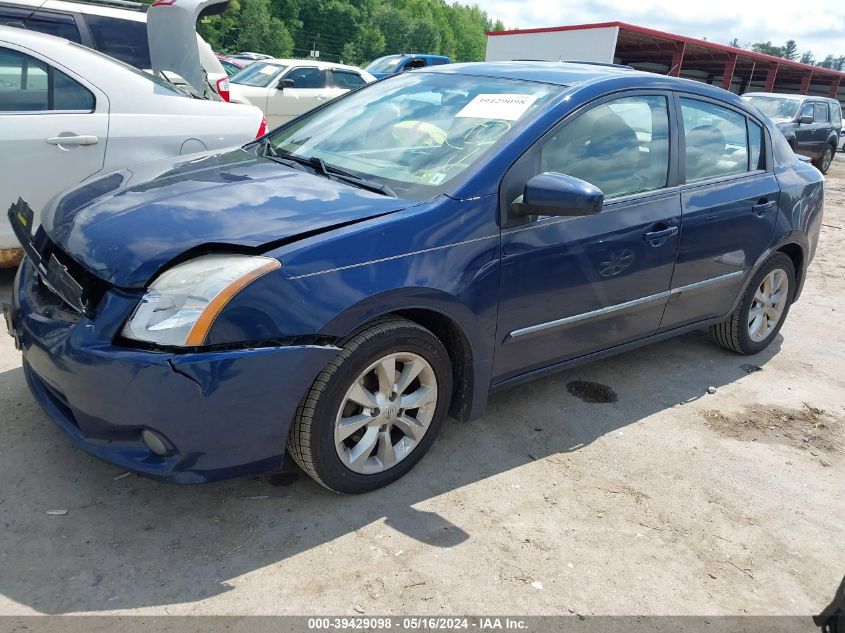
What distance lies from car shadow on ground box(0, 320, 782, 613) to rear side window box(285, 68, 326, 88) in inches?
379

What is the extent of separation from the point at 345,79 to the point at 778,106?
8.78 m

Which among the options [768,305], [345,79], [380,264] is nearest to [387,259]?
[380,264]

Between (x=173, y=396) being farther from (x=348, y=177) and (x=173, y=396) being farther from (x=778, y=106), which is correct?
(x=778, y=106)

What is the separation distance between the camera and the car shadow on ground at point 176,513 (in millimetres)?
2264

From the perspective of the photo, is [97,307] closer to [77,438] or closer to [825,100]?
[77,438]

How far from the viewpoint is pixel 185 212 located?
101 inches

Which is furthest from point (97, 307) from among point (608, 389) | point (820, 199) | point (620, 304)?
point (820, 199)

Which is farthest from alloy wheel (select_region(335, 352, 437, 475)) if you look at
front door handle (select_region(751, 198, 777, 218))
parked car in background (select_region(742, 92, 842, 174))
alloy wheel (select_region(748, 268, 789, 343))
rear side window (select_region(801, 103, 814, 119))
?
rear side window (select_region(801, 103, 814, 119))

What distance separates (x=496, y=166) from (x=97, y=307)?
159cm

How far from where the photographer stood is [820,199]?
182 inches

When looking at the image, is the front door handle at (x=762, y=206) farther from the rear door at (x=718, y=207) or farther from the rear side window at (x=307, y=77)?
the rear side window at (x=307, y=77)

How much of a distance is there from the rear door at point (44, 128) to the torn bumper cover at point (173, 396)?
215 centimetres

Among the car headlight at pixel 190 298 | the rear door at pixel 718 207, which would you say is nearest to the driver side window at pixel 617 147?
the rear door at pixel 718 207

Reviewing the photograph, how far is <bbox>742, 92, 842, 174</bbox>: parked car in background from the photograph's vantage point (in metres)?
13.9
